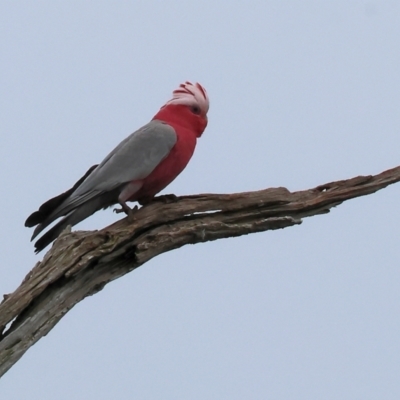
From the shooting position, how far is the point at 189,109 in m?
6.63

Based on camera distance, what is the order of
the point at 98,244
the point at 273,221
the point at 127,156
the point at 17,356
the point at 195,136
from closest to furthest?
1. the point at 17,356
2. the point at 98,244
3. the point at 273,221
4. the point at 127,156
5. the point at 195,136

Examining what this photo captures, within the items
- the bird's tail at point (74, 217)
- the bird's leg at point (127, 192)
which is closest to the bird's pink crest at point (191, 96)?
the bird's leg at point (127, 192)

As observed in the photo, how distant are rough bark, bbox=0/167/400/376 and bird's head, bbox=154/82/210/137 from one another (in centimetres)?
92

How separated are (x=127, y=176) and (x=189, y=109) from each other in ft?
2.85

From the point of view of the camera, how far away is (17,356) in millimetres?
4996

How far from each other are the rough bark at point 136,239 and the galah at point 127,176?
0.33 metres

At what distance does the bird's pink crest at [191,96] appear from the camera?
21.8 feet

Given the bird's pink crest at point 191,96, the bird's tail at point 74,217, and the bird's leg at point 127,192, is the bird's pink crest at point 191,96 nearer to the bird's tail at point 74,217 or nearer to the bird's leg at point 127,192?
the bird's leg at point 127,192

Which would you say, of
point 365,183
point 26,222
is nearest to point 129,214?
point 26,222

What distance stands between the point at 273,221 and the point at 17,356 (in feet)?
6.01

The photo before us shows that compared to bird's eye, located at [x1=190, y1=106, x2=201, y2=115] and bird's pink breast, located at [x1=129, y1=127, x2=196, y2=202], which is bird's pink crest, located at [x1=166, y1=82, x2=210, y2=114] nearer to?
bird's eye, located at [x1=190, y1=106, x2=201, y2=115]

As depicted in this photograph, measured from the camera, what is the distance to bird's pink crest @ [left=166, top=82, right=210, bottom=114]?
664 cm

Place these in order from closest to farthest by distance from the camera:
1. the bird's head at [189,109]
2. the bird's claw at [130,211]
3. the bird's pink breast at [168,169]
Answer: the bird's claw at [130,211] < the bird's pink breast at [168,169] < the bird's head at [189,109]

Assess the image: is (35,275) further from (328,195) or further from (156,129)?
(328,195)
